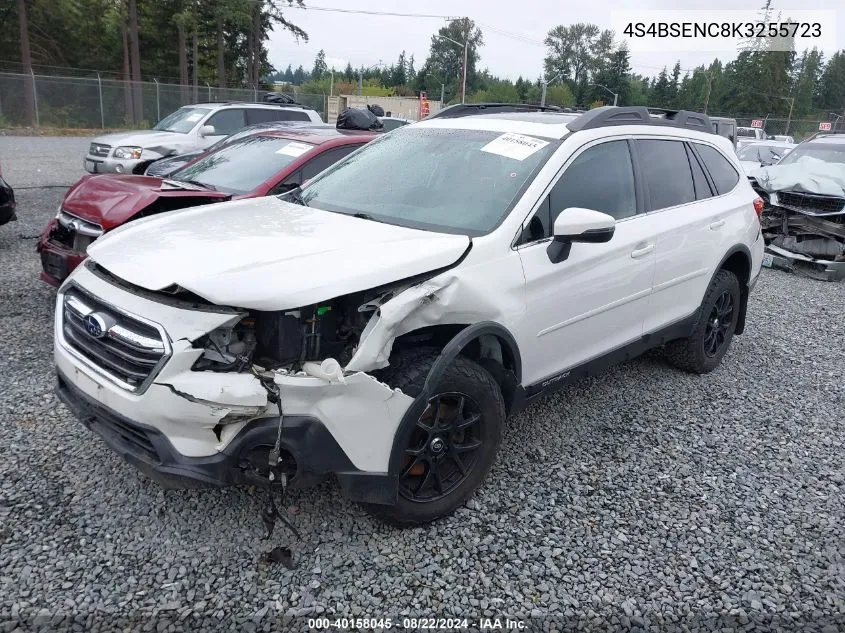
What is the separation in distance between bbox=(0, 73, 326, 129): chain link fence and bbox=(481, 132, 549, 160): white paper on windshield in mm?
23924

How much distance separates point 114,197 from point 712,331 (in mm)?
4660

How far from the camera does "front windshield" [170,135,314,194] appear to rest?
585 centimetres

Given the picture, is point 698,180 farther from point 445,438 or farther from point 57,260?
point 57,260

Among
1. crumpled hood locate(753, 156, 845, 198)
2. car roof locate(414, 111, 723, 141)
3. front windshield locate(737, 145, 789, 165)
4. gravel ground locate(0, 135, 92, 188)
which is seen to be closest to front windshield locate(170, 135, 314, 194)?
car roof locate(414, 111, 723, 141)

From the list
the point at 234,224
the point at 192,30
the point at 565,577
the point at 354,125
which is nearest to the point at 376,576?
the point at 565,577

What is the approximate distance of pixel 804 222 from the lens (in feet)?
28.8

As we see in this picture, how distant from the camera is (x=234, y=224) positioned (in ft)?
10.7

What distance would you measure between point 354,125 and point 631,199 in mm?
4227

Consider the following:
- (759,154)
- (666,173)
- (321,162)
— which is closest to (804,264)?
(666,173)

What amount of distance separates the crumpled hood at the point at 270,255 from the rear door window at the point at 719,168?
8.77 feet

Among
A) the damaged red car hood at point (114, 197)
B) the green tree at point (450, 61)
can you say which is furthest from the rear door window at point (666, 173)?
Answer: the green tree at point (450, 61)

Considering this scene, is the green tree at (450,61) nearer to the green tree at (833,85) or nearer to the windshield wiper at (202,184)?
the green tree at (833,85)

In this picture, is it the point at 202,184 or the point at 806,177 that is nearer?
the point at 202,184

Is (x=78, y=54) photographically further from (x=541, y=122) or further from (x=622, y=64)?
(x=622, y=64)
